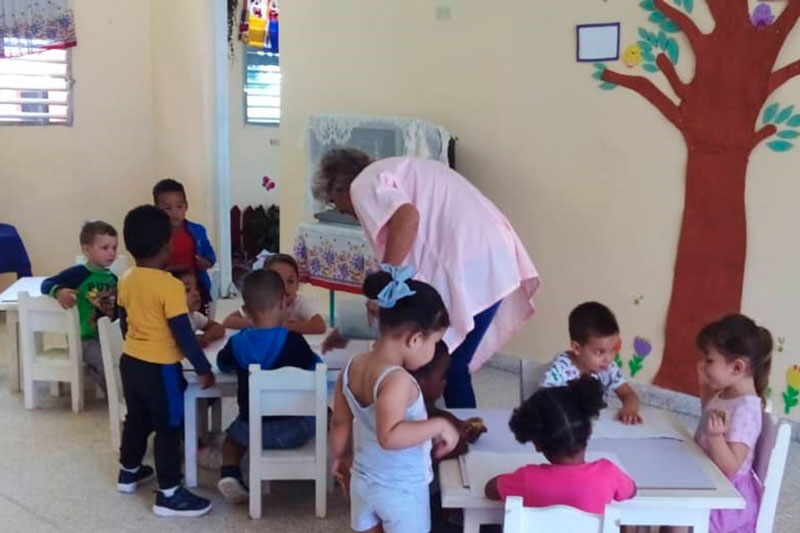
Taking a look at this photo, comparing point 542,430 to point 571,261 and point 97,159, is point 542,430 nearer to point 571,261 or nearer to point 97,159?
point 571,261

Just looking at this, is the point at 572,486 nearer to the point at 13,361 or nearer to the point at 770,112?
the point at 770,112

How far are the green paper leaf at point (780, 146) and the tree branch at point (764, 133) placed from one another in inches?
1.3

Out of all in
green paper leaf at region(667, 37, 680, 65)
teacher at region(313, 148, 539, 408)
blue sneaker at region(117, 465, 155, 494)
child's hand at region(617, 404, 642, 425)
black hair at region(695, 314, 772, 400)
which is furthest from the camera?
green paper leaf at region(667, 37, 680, 65)

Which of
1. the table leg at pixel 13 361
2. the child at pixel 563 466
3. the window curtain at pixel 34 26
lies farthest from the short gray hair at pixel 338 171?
the window curtain at pixel 34 26

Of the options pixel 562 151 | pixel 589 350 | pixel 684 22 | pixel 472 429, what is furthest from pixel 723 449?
pixel 562 151

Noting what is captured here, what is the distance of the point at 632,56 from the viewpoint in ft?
13.0

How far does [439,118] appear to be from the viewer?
15.7 feet

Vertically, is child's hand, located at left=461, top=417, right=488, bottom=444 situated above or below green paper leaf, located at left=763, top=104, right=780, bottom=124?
below

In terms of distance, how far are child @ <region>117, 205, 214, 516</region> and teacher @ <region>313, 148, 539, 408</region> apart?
1.76 ft

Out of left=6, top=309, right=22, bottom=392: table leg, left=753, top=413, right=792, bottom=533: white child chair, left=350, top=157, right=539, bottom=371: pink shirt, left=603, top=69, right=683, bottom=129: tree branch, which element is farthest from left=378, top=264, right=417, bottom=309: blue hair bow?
left=6, top=309, right=22, bottom=392: table leg

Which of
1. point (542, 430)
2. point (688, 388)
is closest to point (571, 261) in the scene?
point (688, 388)

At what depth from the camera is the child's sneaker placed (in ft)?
9.62

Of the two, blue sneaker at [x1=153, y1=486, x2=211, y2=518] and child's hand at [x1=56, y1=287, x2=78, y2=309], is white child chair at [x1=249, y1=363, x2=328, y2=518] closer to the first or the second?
blue sneaker at [x1=153, y1=486, x2=211, y2=518]

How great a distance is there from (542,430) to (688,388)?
2.37m
